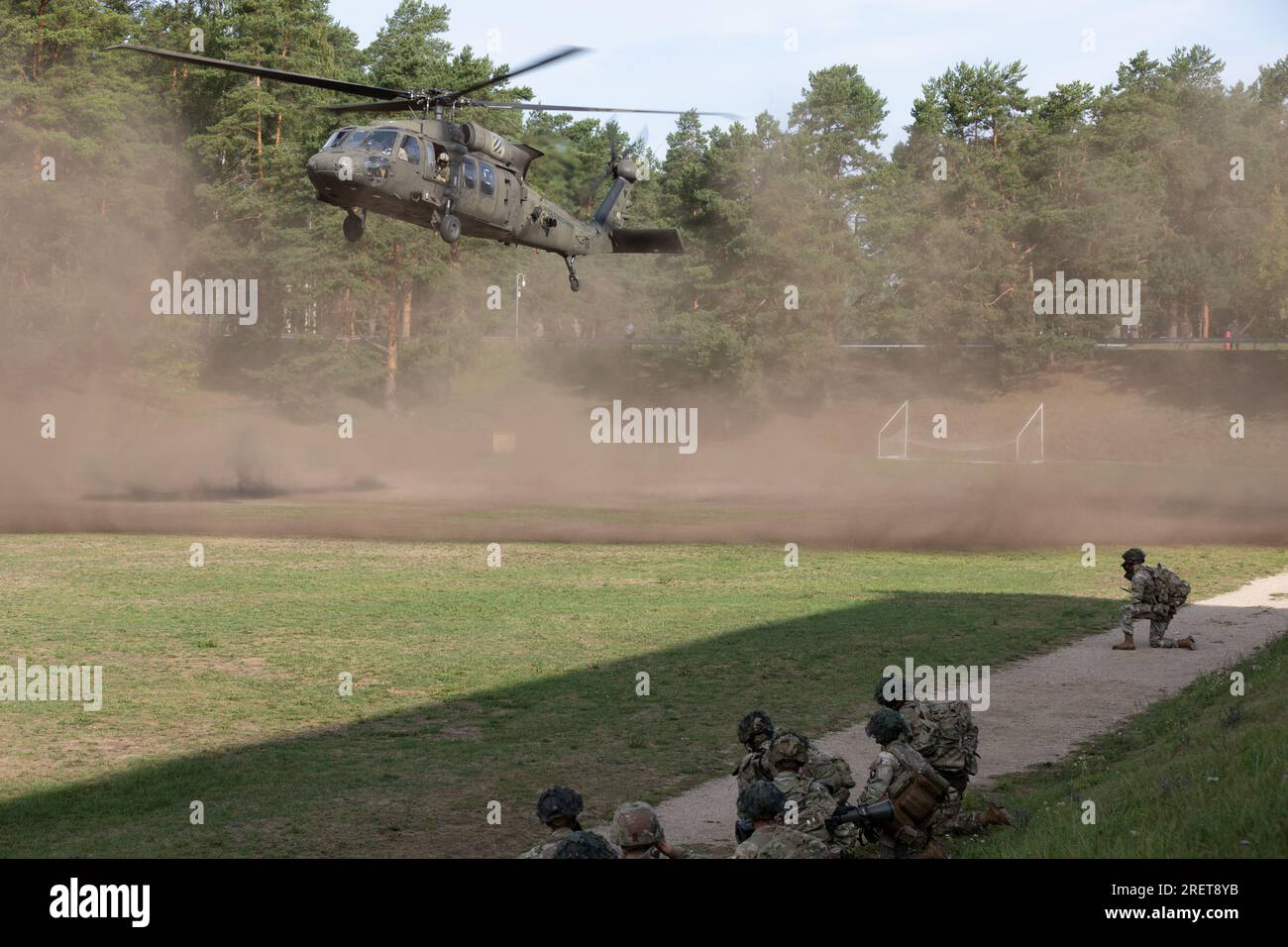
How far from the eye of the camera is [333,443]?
2630 inches

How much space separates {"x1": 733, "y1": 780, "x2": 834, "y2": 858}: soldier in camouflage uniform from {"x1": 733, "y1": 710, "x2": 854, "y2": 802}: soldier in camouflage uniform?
68.1 inches

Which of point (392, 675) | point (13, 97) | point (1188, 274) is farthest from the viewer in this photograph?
point (1188, 274)

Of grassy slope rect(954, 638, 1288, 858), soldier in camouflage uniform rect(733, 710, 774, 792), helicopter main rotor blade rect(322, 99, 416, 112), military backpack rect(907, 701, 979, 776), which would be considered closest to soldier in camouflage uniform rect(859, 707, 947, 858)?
grassy slope rect(954, 638, 1288, 858)

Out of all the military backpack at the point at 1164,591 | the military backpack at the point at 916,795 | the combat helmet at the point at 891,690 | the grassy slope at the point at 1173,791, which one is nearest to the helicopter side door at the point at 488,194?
the military backpack at the point at 1164,591

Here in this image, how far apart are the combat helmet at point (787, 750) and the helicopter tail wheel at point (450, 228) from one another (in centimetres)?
1817

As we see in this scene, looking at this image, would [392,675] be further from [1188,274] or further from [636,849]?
[1188,274]

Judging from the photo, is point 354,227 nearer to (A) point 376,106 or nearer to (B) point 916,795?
(A) point 376,106

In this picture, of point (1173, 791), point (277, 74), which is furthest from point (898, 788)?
point (277, 74)

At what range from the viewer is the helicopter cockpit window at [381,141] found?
84.4 ft

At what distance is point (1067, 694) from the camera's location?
17.4 meters

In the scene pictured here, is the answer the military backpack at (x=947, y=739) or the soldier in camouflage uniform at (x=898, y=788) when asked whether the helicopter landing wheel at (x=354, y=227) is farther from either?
the soldier in camouflage uniform at (x=898, y=788)

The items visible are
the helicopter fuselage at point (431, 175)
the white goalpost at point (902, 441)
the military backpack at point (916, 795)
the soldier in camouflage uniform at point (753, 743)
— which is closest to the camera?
the military backpack at point (916, 795)
